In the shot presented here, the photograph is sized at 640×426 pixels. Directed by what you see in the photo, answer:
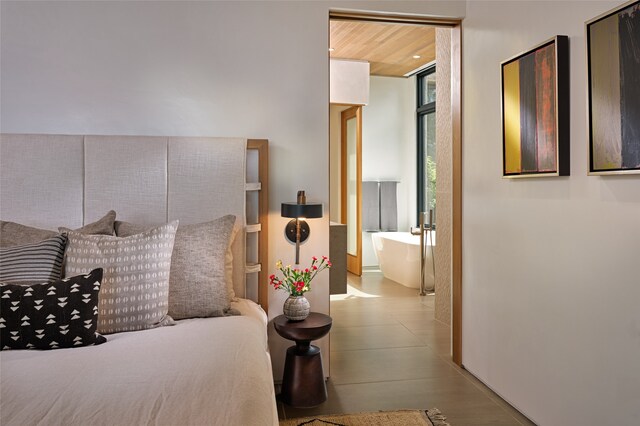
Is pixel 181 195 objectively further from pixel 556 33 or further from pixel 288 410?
pixel 556 33

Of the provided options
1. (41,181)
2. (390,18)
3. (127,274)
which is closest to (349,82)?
(390,18)

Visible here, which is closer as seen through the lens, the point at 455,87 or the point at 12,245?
the point at 12,245

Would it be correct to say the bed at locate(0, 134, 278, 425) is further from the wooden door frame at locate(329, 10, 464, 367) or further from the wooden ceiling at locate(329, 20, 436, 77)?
the wooden ceiling at locate(329, 20, 436, 77)

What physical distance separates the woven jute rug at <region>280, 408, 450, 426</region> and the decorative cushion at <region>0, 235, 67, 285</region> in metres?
1.38

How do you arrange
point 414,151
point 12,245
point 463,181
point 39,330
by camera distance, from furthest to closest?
point 414,151 < point 463,181 < point 12,245 < point 39,330

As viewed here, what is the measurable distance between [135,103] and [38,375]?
72.3 inches

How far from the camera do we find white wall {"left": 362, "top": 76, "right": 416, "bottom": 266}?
7500mm

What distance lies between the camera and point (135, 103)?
293 cm

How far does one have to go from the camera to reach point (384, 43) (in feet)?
18.1

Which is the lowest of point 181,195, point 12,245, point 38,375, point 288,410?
point 288,410

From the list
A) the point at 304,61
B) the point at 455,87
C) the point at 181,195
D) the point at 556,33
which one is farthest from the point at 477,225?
the point at 181,195

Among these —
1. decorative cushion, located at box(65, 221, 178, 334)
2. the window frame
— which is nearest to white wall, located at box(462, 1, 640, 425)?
decorative cushion, located at box(65, 221, 178, 334)

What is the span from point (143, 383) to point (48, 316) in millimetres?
608

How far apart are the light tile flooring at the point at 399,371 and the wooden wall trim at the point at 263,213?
713mm
